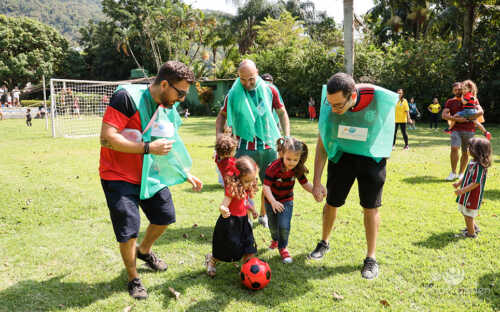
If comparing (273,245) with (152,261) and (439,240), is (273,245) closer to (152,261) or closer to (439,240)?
(152,261)

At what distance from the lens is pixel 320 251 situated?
4219 mm

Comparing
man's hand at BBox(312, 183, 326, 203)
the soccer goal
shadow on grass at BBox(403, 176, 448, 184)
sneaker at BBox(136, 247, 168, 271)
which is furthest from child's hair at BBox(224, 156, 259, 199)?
the soccer goal

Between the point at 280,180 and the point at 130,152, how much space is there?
1.72 meters

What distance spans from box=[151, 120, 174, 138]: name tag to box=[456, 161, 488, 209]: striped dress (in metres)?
3.82

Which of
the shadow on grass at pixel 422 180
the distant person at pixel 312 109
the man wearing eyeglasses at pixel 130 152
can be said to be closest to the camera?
the man wearing eyeglasses at pixel 130 152

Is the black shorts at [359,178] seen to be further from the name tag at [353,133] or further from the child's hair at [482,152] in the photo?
the child's hair at [482,152]

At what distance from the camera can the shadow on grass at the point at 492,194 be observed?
20.9 ft

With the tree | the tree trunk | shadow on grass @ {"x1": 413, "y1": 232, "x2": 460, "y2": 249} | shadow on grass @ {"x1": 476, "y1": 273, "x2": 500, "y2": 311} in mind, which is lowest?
shadow on grass @ {"x1": 476, "y1": 273, "x2": 500, "y2": 311}

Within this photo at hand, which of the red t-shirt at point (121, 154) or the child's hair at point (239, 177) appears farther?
the child's hair at point (239, 177)

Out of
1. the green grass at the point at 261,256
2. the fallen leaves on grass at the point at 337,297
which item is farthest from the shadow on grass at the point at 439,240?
the fallen leaves on grass at the point at 337,297

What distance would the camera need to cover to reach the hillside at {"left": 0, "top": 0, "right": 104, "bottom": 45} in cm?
14638

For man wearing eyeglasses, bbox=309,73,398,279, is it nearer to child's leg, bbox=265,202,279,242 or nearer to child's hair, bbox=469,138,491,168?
child's leg, bbox=265,202,279,242

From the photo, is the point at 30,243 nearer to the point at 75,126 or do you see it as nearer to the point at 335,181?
the point at 335,181

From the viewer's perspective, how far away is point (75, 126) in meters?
20.2
